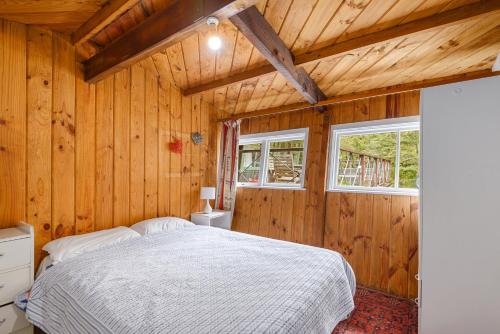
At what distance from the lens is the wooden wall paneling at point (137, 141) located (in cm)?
257

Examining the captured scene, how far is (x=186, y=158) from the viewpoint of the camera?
320 cm

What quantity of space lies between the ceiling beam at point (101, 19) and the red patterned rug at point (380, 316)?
292 cm

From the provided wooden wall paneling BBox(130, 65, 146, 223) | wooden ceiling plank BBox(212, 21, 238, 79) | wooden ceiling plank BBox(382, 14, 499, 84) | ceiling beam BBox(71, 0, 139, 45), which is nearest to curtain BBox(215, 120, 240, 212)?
wooden ceiling plank BBox(212, 21, 238, 79)

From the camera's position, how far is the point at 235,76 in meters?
2.57

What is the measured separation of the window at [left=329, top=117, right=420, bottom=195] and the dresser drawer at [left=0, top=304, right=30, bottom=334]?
310 cm

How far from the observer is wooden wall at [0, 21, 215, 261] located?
1.80m

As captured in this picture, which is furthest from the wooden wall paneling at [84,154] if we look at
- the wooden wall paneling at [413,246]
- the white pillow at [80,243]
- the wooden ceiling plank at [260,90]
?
the wooden wall paneling at [413,246]

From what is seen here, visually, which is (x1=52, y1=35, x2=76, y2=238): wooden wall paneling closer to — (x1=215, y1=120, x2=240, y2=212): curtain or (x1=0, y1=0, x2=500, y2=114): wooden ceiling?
(x1=0, y1=0, x2=500, y2=114): wooden ceiling

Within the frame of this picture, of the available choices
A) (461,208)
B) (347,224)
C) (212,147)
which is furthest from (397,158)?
(212,147)

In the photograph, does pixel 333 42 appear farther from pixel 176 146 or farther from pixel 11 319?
pixel 11 319

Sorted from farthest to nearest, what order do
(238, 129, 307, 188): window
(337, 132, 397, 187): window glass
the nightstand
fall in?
1. (238, 129, 307, 188): window
2. the nightstand
3. (337, 132, 397, 187): window glass

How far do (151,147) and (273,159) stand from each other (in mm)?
1822

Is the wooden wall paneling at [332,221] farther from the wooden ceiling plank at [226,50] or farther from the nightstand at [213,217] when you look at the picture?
the wooden ceiling plank at [226,50]

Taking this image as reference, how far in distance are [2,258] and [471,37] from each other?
3.72m
